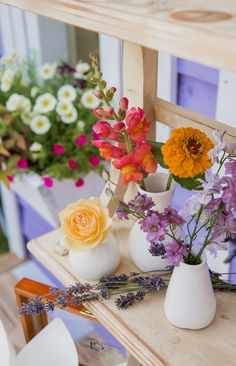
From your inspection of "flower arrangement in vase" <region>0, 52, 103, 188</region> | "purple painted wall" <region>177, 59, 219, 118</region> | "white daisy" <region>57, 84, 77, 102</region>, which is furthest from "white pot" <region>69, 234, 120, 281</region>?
"white daisy" <region>57, 84, 77, 102</region>

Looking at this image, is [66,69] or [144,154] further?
[66,69]

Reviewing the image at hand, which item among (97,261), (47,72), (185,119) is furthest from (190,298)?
(47,72)

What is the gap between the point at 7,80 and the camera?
1.79 metres

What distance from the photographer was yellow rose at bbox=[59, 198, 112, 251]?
810mm

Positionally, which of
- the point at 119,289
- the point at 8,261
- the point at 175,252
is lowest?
the point at 8,261

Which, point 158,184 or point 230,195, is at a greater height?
point 230,195

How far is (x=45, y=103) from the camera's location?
67.8 inches

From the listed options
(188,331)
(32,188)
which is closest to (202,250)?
(188,331)

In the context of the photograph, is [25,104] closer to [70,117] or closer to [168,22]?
[70,117]

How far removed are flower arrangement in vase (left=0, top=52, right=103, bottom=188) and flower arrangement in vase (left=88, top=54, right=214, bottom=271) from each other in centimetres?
87

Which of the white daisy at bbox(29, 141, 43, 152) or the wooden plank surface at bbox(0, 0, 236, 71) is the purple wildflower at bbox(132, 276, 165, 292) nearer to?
the wooden plank surface at bbox(0, 0, 236, 71)

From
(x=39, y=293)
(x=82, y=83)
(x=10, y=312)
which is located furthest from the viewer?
(x=10, y=312)

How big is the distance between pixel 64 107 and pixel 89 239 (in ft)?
3.20

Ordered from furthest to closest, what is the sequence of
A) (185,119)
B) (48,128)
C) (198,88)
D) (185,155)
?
(48,128) < (198,88) < (185,119) < (185,155)
